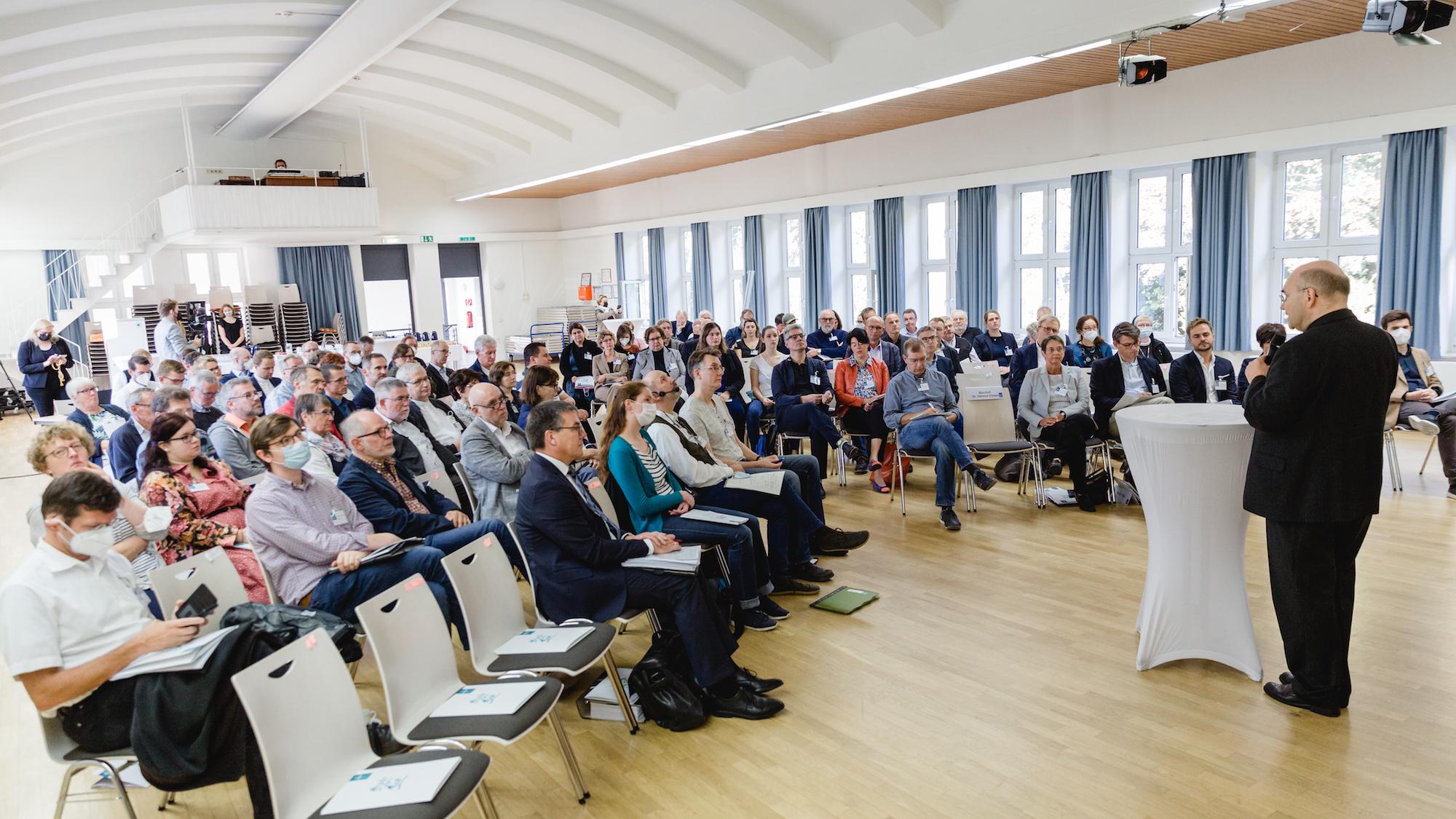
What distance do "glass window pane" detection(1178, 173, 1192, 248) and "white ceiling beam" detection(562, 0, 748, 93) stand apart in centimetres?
496

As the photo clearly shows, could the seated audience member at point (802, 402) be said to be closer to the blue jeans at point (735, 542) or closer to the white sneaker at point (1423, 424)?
the blue jeans at point (735, 542)

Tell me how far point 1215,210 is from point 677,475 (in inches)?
281

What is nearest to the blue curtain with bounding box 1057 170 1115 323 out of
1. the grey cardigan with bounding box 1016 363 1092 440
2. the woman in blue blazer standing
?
the grey cardigan with bounding box 1016 363 1092 440

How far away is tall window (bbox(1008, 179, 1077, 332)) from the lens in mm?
10812

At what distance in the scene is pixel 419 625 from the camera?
2.86m

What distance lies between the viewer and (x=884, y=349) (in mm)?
8125

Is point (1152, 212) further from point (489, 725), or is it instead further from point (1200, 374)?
point (489, 725)

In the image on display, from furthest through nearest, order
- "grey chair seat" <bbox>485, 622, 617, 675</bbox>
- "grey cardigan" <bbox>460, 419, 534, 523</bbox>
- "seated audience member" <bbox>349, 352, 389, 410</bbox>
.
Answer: "seated audience member" <bbox>349, 352, 389, 410</bbox> → "grey cardigan" <bbox>460, 419, 534, 523</bbox> → "grey chair seat" <bbox>485, 622, 617, 675</bbox>

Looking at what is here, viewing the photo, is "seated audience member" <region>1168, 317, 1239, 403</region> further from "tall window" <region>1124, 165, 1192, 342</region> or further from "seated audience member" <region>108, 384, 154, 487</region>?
"seated audience member" <region>108, 384, 154, 487</region>

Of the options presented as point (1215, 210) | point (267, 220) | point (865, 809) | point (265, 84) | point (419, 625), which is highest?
point (265, 84)

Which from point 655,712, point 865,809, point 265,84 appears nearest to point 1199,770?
point 865,809

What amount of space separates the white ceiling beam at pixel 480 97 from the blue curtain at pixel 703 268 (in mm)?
3013

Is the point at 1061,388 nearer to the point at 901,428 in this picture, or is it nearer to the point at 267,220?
the point at 901,428

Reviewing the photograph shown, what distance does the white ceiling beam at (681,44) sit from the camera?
9250mm
